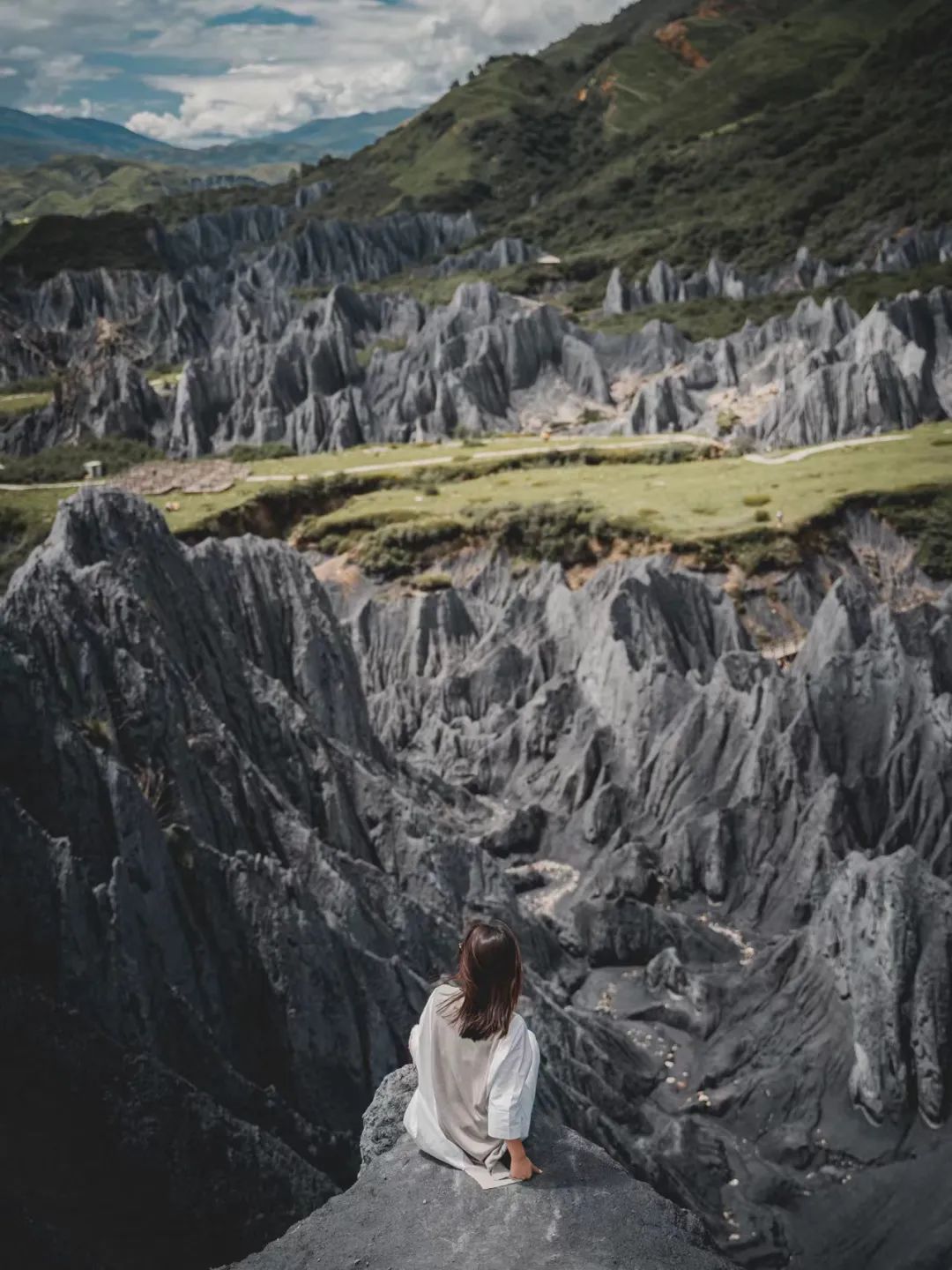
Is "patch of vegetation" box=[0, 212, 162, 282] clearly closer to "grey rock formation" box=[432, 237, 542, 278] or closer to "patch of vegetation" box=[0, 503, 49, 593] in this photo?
"grey rock formation" box=[432, 237, 542, 278]

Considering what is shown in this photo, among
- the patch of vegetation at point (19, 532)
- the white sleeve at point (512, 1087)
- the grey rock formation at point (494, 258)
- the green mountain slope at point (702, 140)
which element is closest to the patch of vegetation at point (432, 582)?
the patch of vegetation at point (19, 532)

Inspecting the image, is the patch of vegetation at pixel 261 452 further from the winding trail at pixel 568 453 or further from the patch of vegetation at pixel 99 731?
the patch of vegetation at pixel 99 731

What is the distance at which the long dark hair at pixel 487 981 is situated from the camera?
21.0ft

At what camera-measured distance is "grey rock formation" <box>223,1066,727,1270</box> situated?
5.97 metres

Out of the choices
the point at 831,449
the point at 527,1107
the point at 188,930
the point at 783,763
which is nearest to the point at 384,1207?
the point at 527,1107

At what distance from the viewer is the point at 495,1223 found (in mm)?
6195

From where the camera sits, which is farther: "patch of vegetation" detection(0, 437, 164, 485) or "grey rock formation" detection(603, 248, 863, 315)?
"grey rock formation" detection(603, 248, 863, 315)

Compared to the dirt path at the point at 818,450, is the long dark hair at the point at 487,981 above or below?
below

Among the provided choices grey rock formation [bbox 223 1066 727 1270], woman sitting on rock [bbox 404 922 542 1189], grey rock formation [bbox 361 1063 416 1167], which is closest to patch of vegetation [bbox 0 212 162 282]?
grey rock formation [bbox 361 1063 416 1167]

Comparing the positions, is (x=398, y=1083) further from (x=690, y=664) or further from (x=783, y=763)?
(x=690, y=664)

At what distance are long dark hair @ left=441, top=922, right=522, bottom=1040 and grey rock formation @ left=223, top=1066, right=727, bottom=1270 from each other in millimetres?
788

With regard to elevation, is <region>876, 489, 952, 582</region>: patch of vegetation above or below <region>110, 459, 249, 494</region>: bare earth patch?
below

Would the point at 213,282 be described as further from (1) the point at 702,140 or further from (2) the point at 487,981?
(2) the point at 487,981

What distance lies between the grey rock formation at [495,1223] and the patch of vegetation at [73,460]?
4728 cm
